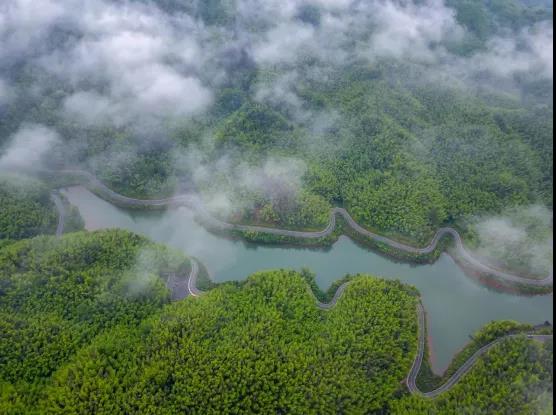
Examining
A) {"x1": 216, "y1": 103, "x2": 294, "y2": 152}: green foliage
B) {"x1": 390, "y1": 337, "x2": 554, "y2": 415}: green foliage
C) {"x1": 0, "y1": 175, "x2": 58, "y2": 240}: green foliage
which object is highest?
{"x1": 216, "y1": 103, "x2": 294, "y2": 152}: green foliage

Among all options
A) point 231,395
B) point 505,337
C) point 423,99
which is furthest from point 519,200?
point 231,395

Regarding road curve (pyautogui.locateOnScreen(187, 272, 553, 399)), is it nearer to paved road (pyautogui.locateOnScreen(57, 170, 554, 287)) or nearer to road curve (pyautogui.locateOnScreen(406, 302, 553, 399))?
road curve (pyautogui.locateOnScreen(406, 302, 553, 399))

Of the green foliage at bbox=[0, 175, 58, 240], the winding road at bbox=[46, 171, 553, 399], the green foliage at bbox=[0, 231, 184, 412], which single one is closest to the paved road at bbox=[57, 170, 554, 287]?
the winding road at bbox=[46, 171, 553, 399]

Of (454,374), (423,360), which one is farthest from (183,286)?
(454,374)

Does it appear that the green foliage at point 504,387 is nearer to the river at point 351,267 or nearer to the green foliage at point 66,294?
the river at point 351,267

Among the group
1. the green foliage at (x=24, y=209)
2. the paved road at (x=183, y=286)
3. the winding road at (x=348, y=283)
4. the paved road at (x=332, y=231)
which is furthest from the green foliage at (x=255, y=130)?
the green foliage at (x=24, y=209)

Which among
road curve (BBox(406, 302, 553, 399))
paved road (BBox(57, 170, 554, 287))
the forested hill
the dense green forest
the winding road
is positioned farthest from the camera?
the forested hill
